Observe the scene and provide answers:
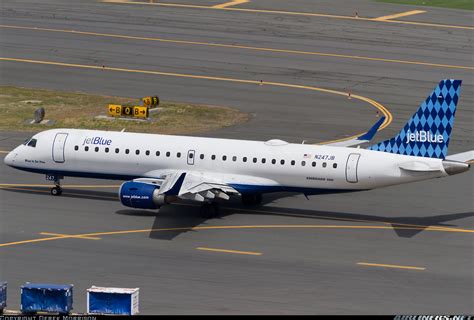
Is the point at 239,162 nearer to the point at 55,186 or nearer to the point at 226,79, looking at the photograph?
the point at 55,186

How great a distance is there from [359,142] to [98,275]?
74.7 ft

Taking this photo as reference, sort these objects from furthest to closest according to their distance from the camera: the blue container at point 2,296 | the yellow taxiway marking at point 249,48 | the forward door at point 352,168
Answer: the yellow taxiway marking at point 249,48, the forward door at point 352,168, the blue container at point 2,296

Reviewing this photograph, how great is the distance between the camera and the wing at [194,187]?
68.1 metres

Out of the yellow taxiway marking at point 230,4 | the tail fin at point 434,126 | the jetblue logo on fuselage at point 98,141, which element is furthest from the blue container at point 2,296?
the yellow taxiway marking at point 230,4

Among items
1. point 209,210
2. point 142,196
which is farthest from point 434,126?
point 142,196

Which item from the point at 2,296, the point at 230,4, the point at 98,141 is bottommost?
the point at 2,296

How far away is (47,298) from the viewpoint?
173 ft

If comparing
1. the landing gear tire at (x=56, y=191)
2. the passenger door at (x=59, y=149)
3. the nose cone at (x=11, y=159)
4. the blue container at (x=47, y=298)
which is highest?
the passenger door at (x=59, y=149)

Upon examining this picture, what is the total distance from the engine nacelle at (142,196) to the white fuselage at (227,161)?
4025mm

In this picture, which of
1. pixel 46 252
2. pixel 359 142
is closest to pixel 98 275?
pixel 46 252

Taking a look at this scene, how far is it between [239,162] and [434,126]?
11318 millimetres

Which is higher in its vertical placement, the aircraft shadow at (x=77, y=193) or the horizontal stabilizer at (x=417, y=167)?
the horizontal stabilizer at (x=417, y=167)

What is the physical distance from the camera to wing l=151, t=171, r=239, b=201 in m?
68.1

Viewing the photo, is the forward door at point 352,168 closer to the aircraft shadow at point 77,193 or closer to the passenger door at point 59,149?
the aircraft shadow at point 77,193
